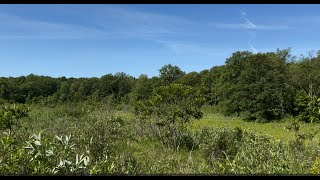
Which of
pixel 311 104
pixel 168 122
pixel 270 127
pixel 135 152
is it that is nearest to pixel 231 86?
pixel 270 127

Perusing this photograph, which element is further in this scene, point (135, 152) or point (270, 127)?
point (270, 127)

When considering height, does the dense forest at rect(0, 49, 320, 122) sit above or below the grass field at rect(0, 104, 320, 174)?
above

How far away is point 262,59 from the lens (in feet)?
118

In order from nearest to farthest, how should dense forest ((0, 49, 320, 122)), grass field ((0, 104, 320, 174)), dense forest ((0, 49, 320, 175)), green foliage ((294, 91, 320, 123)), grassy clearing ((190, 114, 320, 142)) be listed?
grass field ((0, 104, 320, 174)) < dense forest ((0, 49, 320, 175)) < green foliage ((294, 91, 320, 123)) < grassy clearing ((190, 114, 320, 142)) < dense forest ((0, 49, 320, 122))

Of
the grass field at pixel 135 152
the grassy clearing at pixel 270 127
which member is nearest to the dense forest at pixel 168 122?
the grass field at pixel 135 152

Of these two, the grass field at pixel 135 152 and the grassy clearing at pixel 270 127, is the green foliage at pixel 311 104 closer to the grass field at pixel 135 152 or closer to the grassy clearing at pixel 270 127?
the grass field at pixel 135 152

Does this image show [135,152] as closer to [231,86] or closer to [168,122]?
[168,122]

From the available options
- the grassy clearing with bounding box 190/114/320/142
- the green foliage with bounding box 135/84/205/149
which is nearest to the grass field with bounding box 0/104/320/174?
the green foliage with bounding box 135/84/205/149

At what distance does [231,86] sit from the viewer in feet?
124

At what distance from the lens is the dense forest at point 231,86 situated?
26438 millimetres

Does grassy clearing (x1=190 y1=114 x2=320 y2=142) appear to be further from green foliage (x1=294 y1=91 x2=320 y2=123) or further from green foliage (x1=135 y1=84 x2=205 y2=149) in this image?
green foliage (x1=294 y1=91 x2=320 y2=123)

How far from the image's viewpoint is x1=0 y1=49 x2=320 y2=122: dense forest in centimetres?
2644

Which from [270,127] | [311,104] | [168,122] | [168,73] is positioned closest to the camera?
[311,104]

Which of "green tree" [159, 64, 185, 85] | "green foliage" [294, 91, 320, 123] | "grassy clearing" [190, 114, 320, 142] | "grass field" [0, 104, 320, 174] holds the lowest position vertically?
"grassy clearing" [190, 114, 320, 142]
